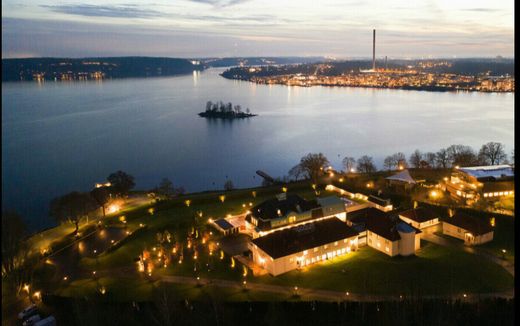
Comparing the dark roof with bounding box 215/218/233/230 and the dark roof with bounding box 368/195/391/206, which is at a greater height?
the dark roof with bounding box 368/195/391/206

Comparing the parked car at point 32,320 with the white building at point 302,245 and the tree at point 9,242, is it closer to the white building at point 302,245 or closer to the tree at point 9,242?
the white building at point 302,245

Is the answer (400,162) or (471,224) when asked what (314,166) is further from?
(471,224)

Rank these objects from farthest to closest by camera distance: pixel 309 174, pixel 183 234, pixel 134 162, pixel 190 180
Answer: pixel 134 162 < pixel 190 180 < pixel 309 174 < pixel 183 234

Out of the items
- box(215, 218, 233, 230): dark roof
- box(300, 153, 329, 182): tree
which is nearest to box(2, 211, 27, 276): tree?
box(215, 218, 233, 230): dark roof

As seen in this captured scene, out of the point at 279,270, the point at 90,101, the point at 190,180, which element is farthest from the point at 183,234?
the point at 90,101

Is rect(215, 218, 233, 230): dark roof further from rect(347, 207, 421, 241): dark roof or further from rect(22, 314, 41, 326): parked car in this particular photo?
rect(22, 314, 41, 326): parked car

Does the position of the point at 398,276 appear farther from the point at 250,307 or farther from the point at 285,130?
the point at 285,130
